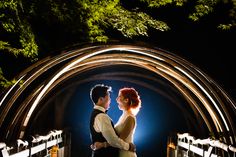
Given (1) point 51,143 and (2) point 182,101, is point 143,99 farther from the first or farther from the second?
(1) point 51,143

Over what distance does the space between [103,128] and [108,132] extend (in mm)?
108

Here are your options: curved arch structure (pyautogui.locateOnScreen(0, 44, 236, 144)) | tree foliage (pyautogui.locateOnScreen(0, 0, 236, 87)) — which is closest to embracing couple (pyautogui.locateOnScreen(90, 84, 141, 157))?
tree foliage (pyautogui.locateOnScreen(0, 0, 236, 87))

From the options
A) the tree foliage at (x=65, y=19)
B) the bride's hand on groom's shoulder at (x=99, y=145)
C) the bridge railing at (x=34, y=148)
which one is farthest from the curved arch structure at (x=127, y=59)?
the bride's hand on groom's shoulder at (x=99, y=145)

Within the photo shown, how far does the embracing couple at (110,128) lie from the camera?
20.9 feet

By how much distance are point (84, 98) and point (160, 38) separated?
21.6ft

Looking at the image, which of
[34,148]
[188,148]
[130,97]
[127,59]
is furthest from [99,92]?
[127,59]

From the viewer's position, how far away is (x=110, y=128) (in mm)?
6336

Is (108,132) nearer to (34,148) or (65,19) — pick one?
(65,19)

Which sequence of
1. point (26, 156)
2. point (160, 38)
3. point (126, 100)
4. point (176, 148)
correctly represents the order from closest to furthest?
1. point (126, 100)
2. point (26, 156)
3. point (160, 38)
4. point (176, 148)

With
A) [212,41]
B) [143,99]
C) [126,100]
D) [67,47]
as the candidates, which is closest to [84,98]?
[143,99]

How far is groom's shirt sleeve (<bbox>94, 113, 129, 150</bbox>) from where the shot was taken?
630 cm

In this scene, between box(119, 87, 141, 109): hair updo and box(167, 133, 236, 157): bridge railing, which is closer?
box(119, 87, 141, 109): hair updo

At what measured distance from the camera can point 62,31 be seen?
964cm

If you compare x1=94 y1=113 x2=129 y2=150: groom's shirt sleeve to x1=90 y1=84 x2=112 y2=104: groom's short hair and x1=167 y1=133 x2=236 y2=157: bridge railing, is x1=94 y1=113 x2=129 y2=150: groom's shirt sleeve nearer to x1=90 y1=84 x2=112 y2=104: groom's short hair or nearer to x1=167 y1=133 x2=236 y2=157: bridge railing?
x1=90 y1=84 x2=112 y2=104: groom's short hair
